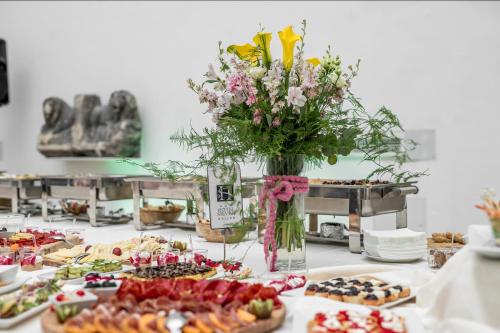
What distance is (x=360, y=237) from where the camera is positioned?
2.22 meters

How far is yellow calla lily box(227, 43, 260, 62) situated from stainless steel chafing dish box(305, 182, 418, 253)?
716 millimetres

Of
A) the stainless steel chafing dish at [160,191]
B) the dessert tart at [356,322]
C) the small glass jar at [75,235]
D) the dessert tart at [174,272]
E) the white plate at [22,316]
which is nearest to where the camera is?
the dessert tart at [356,322]

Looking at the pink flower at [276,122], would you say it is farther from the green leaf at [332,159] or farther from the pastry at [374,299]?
the pastry at [374,299]

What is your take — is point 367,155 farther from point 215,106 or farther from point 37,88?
point 37,88

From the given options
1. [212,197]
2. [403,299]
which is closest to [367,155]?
[212,197]

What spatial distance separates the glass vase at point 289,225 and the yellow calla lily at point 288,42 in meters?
0.30

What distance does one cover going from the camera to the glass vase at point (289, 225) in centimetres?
176

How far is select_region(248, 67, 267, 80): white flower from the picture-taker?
1.69 meters

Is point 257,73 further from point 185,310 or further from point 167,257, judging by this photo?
point 185,310

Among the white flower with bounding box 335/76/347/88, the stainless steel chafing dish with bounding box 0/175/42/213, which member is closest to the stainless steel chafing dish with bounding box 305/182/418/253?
the white flower with bounding box 335/76/347/88

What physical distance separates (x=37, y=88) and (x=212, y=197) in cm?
477

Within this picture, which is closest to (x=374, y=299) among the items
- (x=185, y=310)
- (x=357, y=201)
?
(x=185, y=310)

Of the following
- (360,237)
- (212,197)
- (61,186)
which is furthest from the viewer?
(61,186)

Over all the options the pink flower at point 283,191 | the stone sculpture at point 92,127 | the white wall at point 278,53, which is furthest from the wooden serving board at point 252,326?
the stone sculpture at point 92,127
